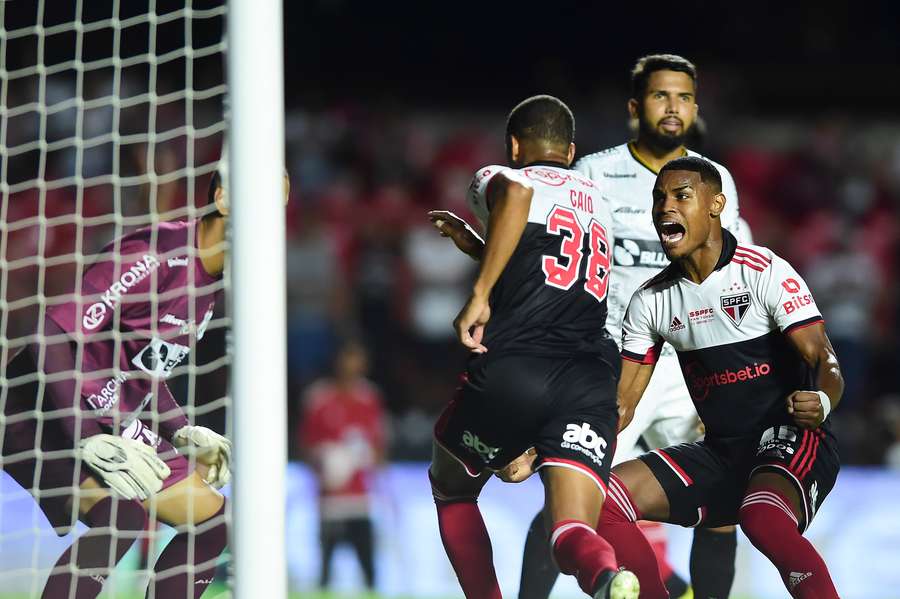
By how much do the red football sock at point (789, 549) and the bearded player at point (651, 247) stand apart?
3.27ft

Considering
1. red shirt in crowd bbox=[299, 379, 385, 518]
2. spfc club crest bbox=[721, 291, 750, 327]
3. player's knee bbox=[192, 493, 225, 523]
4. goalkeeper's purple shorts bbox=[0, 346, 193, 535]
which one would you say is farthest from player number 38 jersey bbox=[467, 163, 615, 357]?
red shirt in crowd bbox=[299, 379, 385, 518]

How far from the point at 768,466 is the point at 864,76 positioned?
9.82m

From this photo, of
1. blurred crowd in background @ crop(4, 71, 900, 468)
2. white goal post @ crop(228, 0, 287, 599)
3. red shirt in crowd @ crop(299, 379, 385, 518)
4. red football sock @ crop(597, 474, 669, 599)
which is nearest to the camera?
white goal post @ crop(228, 0, 287, 599)

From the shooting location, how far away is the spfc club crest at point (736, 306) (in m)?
4.10

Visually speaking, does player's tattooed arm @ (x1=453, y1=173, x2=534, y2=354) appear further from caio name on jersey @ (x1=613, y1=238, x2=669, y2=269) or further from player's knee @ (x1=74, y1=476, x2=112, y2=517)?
player's knee @ (x1=74, y1=476, x2=112, y2=517)

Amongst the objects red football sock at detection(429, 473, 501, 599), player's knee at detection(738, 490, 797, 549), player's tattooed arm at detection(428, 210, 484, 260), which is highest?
player's tattooed arm at detection(428, 210, 484, 260)

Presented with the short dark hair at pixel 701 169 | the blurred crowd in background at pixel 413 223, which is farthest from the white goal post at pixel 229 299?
the blurred crowd in background at pixel 413 223

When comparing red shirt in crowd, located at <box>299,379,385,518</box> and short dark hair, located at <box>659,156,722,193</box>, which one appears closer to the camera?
short dark hair, located at <box>659,156,722,193</box>

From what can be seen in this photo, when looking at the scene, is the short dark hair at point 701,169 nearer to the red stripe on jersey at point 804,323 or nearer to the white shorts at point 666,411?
the red stripe on jersey at point 804,323

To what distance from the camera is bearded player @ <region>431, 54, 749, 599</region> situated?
16.0 ft

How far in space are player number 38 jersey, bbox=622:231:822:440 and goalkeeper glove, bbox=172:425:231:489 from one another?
67.6 inches

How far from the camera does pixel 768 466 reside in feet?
13.2

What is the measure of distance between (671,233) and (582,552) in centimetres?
116

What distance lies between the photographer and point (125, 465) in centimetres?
423
